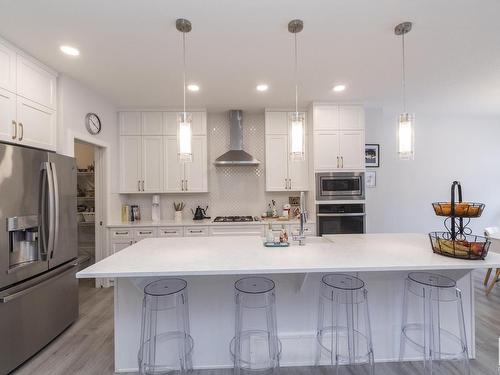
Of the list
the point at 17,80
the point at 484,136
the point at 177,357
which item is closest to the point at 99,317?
the point at 177,357

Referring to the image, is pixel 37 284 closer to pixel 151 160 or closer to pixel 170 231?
pixel 170 231

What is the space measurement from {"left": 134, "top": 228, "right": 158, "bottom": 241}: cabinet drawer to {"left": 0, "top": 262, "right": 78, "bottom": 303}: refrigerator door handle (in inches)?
38.4

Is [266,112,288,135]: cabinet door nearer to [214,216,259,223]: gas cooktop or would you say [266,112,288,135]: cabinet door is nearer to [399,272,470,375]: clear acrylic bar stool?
[214,216,259,223]: gas cooktop

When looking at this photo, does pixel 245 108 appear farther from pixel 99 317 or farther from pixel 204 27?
pixel 99 317

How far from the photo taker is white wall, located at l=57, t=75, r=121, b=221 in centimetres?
258

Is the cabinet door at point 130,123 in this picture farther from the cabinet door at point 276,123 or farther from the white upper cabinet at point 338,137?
the white upper cabinet at point 338,137

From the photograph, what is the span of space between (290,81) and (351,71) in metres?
0.67

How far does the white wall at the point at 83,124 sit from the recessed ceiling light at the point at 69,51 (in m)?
0.55

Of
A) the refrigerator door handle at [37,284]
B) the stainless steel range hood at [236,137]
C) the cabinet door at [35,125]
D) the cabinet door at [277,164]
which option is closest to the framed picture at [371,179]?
the cabinet door at [277,164]

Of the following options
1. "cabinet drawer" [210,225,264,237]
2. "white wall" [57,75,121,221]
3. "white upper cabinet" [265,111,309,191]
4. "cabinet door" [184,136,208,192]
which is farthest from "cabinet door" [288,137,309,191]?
"white wall" [57,75,121,221]

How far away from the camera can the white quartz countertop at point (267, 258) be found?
4.54 ft

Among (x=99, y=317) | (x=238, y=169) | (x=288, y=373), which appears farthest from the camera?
(x=238, y=169)

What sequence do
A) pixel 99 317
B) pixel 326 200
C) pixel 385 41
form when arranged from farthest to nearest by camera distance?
1. pixel 326 200
2. pixel 99 317
3. pixel 385 41

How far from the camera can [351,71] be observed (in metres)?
2.59
